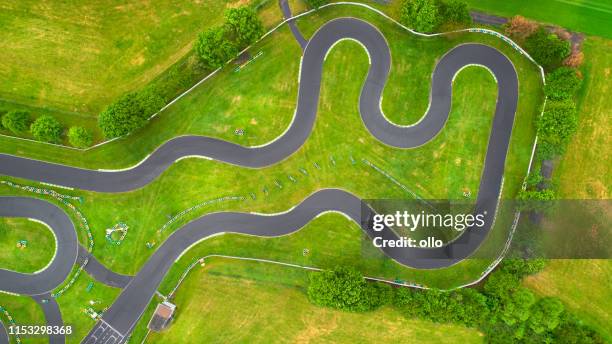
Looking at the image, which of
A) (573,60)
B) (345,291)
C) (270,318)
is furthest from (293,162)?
(573,60)

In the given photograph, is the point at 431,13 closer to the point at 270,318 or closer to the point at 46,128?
the point at 270,318

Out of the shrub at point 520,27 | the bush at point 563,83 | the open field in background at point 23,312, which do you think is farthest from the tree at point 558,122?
the open field in background at point 23,312

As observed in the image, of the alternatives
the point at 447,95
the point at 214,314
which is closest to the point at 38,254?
the point at 214,314

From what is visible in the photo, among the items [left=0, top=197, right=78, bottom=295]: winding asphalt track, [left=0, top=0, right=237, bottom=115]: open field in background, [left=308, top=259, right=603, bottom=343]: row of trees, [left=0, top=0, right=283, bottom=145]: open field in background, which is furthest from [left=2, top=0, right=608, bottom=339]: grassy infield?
[left=0, top=0, right=237, bottom=115]: open field in background

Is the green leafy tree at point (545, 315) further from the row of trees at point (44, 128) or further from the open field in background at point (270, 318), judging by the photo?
the row of trees at point (44, 128)

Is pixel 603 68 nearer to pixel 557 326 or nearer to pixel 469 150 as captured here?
pixel 469 150

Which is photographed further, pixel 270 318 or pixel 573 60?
pixel 270 318
